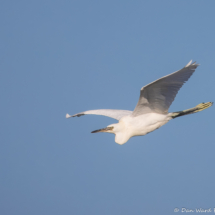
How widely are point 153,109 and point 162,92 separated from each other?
3.67ft

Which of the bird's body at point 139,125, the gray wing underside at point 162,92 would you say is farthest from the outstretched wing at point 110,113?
the gray wing underside at point 162,92

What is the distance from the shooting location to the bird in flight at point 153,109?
1045cm

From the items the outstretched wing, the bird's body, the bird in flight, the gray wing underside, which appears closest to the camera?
the gray wing underside

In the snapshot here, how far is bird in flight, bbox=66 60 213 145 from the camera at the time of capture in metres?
10.5

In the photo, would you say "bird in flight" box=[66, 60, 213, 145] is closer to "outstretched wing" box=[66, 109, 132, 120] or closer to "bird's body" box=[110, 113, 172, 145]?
"bird's body" box=[110, 113, 172, 145]

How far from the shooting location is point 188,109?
1340 cm

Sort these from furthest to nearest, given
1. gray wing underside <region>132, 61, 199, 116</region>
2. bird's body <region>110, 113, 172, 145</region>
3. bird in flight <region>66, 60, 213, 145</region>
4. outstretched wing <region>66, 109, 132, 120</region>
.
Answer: outstretched wing <region>66, 109, 132, 120</region> < bird's body <region>110, 113, 172, 145</region> < bird in flight <region>66, 60, 213, 145</region> < gray wing underside <region>132, 61, 199, 116</region>

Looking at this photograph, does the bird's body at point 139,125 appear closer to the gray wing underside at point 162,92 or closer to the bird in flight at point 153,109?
the bird in flight at point 153,109

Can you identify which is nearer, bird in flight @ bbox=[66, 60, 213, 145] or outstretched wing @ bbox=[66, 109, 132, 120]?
bird in flight @ bbox=[66, 60, 213, 145]

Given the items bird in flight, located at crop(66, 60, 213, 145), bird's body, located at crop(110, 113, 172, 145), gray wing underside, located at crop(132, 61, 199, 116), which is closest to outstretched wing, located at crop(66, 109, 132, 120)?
bird in flight, located at crop(66, 60, 213, 145)

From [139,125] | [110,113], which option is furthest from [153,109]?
[110,113]

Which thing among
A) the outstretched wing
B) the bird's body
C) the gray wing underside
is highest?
the outstretched wing

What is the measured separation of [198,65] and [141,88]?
169 centimetres

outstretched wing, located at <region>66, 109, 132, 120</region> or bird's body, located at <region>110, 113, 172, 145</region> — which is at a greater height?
outstretched wing, located at <region>66, 109, 132, 120</region>
